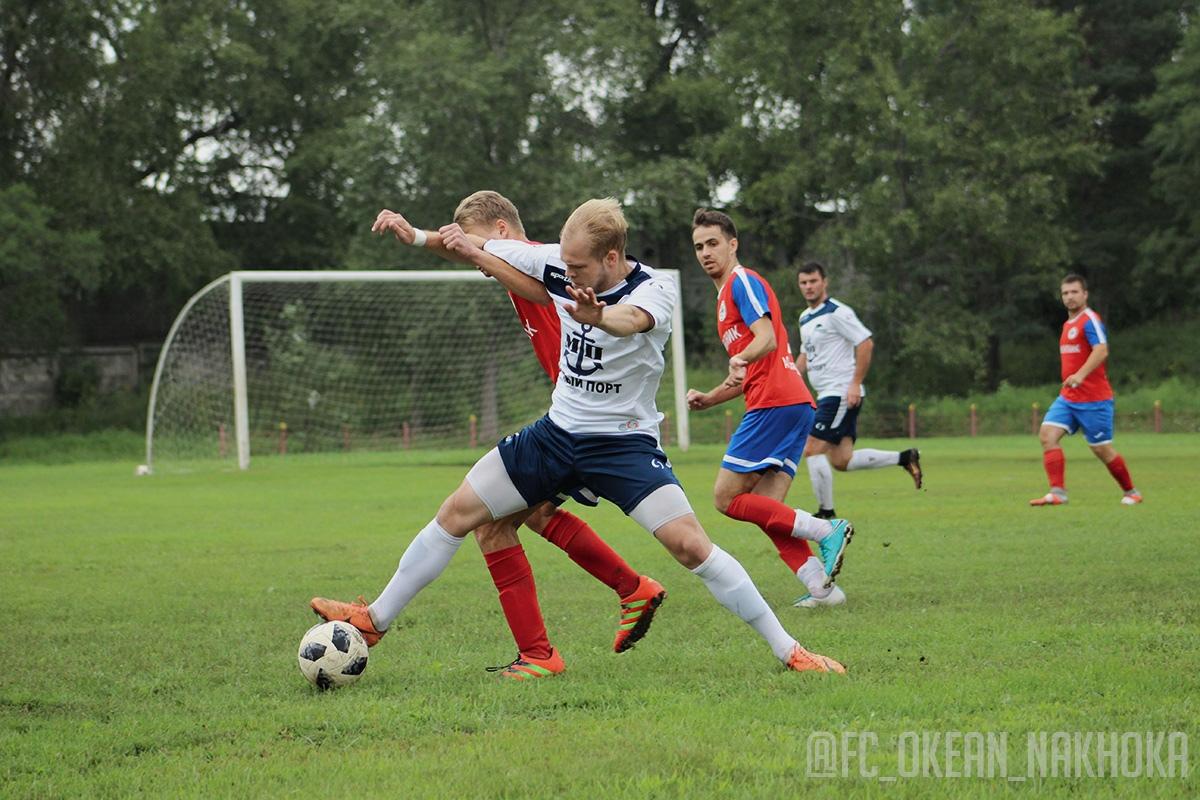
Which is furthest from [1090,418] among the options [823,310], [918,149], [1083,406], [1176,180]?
[1176,180]

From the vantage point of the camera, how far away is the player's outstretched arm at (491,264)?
5.52m

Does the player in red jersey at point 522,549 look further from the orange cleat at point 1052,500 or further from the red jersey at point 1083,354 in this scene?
the red jersey at point 1083,354

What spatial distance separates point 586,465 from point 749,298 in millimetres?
2296

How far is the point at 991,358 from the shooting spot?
44.1 metres

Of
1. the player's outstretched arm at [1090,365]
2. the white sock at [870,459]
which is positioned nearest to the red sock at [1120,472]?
the player's outstretched arm at [1090,365]

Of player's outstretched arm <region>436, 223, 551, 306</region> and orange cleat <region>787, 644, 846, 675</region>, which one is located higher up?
player's outstretched arm <region>436, 223, 551, 306</region>

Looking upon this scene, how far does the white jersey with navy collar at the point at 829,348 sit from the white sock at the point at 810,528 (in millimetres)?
4901

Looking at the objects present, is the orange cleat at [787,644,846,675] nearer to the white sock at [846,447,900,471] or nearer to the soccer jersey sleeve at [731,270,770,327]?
the soccer jersey sleeve at [731,270,770,327]

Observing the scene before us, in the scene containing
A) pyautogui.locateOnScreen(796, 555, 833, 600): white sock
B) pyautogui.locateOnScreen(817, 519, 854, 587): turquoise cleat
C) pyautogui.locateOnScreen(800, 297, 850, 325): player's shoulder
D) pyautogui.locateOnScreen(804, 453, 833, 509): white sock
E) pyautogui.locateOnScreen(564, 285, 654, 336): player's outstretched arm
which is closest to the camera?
pyautogui.locateOnScreen(564, 285, 654, 336): player's outstretched arm

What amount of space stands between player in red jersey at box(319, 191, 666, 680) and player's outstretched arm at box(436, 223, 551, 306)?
0.10 ft

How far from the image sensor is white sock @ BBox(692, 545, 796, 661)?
552 cm

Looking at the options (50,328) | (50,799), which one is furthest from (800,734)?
(50,328)

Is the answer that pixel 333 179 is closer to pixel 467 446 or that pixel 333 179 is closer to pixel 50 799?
pixel 467 446

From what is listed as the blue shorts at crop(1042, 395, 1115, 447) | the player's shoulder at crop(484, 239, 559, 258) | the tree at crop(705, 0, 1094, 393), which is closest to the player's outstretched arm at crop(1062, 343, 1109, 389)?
the blue shorts at crop(1042, 395, 1115, 447)
